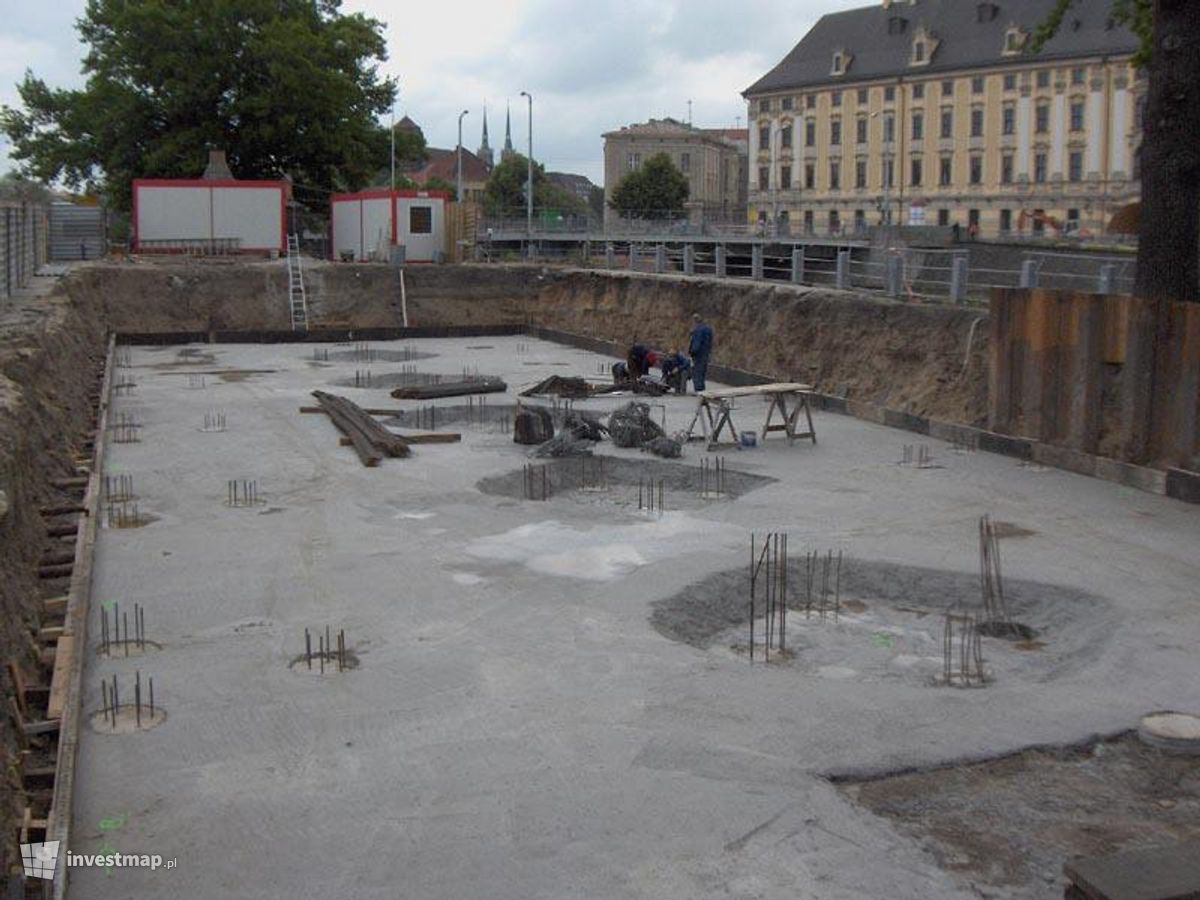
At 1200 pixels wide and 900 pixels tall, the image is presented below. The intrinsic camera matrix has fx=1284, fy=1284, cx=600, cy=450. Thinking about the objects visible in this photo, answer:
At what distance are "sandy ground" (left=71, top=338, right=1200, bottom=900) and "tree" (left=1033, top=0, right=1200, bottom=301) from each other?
3812mm

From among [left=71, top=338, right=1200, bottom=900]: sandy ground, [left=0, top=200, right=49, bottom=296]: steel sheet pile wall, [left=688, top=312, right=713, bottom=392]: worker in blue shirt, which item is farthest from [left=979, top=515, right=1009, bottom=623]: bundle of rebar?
[left=0, top=200, right=49, bottom=296]: steel sheet pile wall

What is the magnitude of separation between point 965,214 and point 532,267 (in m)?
55.9

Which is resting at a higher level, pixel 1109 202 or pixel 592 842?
pixel 1109 202

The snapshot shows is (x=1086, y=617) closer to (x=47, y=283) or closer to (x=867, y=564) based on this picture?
(x=867, y=564)

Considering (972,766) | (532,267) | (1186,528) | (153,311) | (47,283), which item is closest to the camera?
(972,766)

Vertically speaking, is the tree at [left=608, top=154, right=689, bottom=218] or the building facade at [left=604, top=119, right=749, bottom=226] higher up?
the building facade at [left=604, top=119, right=749, bottom=226]

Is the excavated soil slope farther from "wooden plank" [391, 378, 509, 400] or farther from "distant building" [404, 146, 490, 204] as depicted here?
"distant building" [404, 146, 490, 204]

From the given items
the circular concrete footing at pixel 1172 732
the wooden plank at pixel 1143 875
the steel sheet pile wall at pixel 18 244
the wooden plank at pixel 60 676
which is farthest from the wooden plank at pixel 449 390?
the wooden plank at pixel 1143 875

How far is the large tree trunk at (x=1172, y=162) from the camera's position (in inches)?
703

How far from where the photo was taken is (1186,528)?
48.1ft

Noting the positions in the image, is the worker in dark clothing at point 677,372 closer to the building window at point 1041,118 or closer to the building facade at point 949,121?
the building facade at point 949,121

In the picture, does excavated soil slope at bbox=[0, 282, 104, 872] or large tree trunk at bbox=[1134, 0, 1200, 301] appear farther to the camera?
large tree trunk at bbox=[1134, 0, 1200, 301]

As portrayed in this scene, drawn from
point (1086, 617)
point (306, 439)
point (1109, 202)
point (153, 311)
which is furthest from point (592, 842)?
point (1109, 202)

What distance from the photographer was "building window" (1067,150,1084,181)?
8412cm
